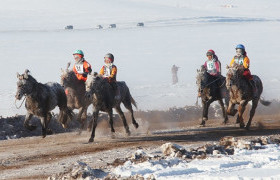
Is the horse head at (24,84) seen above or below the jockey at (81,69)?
below

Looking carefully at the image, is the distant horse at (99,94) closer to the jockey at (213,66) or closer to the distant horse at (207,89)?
the distant horse at (207,89)

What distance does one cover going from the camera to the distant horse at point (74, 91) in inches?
766

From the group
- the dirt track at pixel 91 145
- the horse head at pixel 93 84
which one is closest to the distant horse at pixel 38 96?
the dirt track at pixel 91 145

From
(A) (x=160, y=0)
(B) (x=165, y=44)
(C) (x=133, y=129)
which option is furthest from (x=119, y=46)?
(A) (x=160, y=0)

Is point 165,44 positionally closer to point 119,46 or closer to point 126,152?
point 119,46

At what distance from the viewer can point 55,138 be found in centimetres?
1878

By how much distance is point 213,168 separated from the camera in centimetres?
1023

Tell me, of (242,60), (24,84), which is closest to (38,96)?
(24,84)

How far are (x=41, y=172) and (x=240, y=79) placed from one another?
8.26 m

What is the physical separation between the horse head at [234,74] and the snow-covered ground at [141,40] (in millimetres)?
14557

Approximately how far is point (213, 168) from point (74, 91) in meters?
10.1

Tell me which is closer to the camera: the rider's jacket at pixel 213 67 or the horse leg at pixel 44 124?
the horse leg at pixel 44 124

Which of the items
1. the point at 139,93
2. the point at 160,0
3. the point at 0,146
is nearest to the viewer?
the point at 0,146

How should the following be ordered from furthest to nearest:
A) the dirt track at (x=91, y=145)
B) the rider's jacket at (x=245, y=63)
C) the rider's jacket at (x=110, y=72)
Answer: the rider's jacket at (x=245, y=63)
the rider's jacket at (x=110, y=72)
the dirt track at (x=91, y=145)
